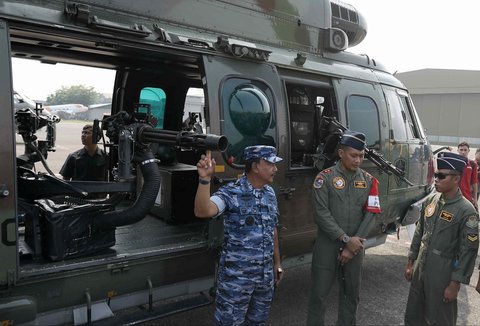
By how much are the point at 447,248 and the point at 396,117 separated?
258cm

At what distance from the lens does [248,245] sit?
9.20 ft

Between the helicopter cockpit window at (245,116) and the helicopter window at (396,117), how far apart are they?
2129 mm

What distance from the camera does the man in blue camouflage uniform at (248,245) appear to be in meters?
2.78

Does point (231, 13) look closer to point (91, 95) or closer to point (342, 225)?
point (342, 225)

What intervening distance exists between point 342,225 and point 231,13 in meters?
2.23

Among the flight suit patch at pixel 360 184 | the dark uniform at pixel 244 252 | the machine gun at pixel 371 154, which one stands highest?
the machine gun at pixel 371 154

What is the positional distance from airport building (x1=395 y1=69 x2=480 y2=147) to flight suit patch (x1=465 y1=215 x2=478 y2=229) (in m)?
53.3

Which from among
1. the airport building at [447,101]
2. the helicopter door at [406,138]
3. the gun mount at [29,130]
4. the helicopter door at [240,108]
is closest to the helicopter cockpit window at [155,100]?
the gun mount at [29,130]

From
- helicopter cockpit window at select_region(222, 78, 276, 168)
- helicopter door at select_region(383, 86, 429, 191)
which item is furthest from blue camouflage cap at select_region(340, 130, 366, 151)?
helicopter door at select_region(383, 86, 429, 191)

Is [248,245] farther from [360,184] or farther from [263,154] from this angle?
[360,184]

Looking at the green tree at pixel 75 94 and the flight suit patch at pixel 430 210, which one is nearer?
the flight suit patch at pixel 430 210

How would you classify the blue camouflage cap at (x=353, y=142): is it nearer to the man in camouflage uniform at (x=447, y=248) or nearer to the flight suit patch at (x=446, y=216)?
the man in camouflage uniform at (x=447, y=248)

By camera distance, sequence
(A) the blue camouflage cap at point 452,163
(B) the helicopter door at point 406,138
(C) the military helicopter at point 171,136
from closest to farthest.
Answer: (C) the military helicopter at point 171,136 < (A) the blue camouflage cap at point 452,163 < (B) the helicopter door at point 406,138

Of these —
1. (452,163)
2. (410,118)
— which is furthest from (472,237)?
(410,118)
